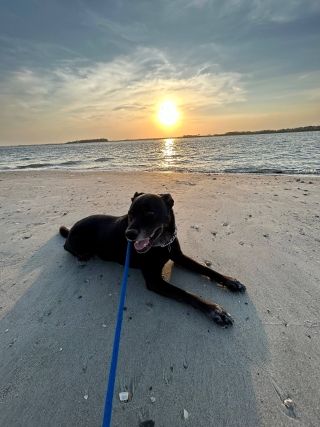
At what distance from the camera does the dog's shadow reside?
82.5 inches

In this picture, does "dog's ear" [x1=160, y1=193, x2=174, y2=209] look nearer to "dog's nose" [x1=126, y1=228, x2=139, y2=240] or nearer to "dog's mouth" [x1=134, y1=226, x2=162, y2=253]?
"dog's mouth" [x1=134, y1=226, x2=162, y2=253]

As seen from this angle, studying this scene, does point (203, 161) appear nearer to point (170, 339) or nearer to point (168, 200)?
point (168, 200)

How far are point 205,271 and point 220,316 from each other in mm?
838

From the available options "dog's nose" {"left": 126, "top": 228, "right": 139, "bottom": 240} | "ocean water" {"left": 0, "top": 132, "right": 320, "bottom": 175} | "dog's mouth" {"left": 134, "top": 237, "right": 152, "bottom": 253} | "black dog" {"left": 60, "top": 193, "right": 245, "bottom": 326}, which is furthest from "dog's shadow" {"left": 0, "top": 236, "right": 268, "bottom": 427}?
"ocean water" {"left": 0, "top": 132, "right": 320, "bottom": 175}

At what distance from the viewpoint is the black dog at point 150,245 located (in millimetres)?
3047

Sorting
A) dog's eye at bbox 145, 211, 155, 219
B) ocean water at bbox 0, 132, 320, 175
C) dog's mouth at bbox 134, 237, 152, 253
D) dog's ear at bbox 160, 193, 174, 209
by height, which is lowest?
ocean water at bbox 0, 132, 320, 175

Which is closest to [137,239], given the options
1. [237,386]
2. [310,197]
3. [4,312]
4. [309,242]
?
[237,386]

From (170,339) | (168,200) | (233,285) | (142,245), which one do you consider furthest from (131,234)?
(233,285)

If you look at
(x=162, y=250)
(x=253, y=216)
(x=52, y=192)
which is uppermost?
(x=162, y=250)

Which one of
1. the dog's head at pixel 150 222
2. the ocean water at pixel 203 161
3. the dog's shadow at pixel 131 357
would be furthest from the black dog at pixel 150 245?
the ocean water at pixel 203 161

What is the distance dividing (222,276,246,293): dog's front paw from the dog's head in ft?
3.07

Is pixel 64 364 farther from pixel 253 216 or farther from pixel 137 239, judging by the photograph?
pixel 253 216

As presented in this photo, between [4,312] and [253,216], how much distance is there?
16.5 ft

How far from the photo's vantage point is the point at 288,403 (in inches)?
82.0
